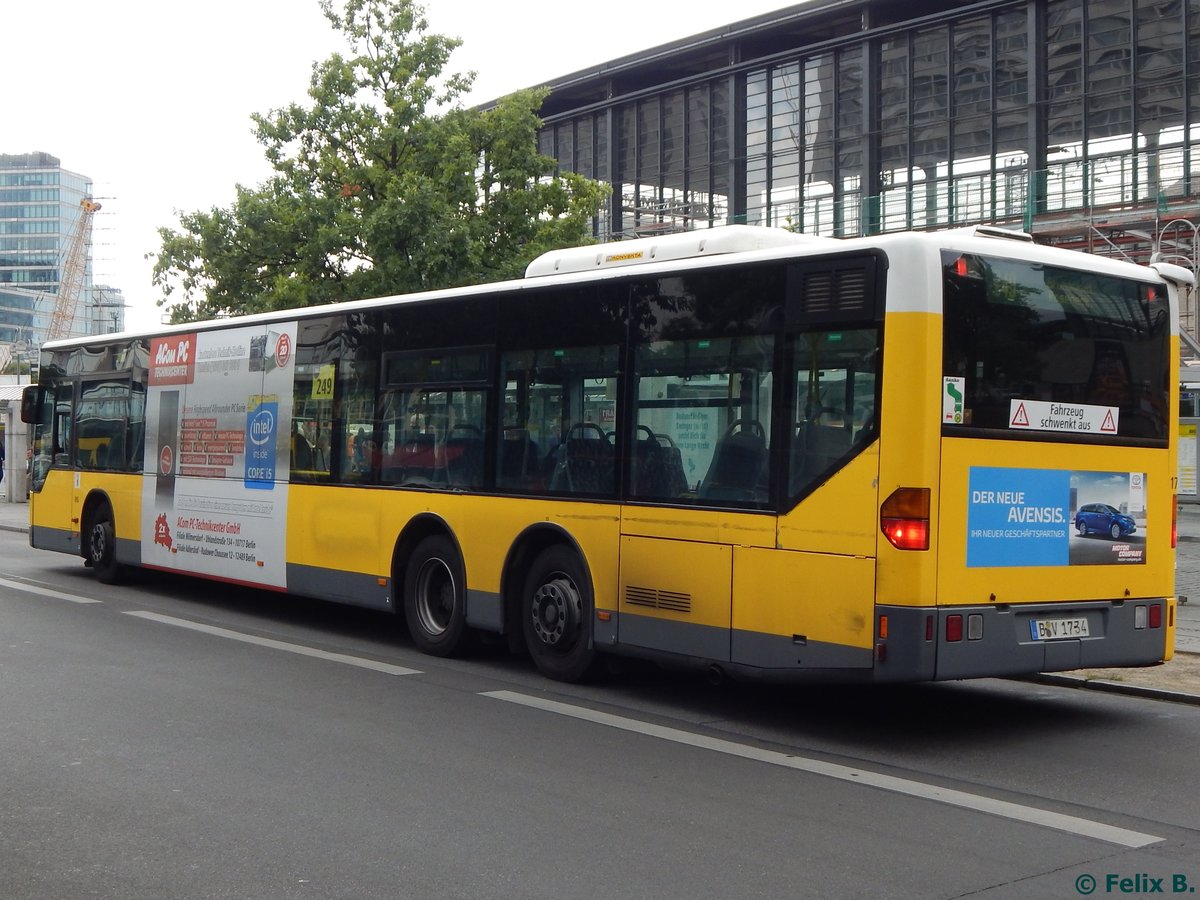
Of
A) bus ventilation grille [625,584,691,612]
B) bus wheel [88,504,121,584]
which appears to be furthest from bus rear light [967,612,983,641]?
bus wheel [88,504,121,584]

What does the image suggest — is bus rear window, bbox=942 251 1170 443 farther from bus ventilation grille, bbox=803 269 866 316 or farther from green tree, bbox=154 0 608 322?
green tree, bbox=154 0 608 322

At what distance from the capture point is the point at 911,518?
7625 mm

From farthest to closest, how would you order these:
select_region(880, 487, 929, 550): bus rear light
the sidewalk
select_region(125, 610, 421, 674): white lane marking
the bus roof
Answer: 1. the sidewalk
2. select_region(125, 610, 421, 674): white lane marking
3. the bus roof
4. select_region(880, 487, 929, 550): bus rear light

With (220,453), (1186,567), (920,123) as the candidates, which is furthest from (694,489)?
(920,123)

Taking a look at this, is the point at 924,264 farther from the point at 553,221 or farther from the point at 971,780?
the point at 553,221

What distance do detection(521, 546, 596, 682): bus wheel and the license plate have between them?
290 cm

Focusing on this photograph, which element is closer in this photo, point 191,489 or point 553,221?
point 191,489

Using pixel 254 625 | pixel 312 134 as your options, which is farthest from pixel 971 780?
pixel 312 134

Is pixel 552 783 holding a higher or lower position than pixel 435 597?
lower

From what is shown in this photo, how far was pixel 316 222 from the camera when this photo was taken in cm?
2461

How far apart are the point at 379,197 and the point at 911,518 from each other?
19.1 meters

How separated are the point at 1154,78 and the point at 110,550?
24.7 meters

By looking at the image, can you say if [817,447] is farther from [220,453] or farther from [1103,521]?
[220,453]

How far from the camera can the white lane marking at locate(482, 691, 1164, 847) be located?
6.09m
